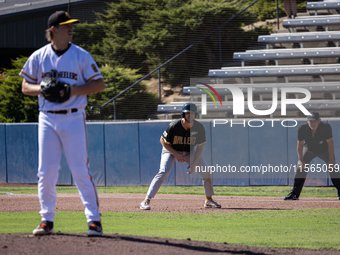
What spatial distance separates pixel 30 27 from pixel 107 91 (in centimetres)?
768

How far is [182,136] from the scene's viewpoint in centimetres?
712

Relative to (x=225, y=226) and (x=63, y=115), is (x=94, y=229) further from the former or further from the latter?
(x=225, y=226)

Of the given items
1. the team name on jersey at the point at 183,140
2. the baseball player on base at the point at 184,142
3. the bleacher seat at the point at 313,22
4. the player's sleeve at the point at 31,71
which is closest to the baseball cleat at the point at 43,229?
the player's sleeve at the point at 31,71

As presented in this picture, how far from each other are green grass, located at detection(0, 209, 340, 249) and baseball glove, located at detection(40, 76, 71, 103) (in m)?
1.97

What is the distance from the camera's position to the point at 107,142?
1210cm

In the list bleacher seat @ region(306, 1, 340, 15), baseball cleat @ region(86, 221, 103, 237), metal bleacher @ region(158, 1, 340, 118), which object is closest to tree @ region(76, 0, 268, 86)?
metal bleacher @ region(158, 1, 340, 118)

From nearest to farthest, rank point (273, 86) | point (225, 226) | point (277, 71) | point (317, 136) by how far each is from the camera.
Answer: point (225, 226) < point (317, 136) < point (273, 86) < point (277, 71)

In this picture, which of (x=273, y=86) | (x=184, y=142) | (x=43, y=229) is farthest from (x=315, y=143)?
(x=273, y=86)

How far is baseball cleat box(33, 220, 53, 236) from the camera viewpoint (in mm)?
4133

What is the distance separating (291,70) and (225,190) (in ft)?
18.9

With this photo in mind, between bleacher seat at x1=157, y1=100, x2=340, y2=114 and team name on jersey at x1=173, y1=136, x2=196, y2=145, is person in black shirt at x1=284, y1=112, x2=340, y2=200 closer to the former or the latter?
team name on jersey at x1=173, y1=136, x2=196, y2=145

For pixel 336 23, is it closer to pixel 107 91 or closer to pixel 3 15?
pixel 107 91

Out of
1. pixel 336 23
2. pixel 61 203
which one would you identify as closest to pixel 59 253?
pixel 61 203

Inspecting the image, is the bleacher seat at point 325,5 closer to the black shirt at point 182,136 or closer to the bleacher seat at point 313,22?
the bleacher seat at point 313,22
